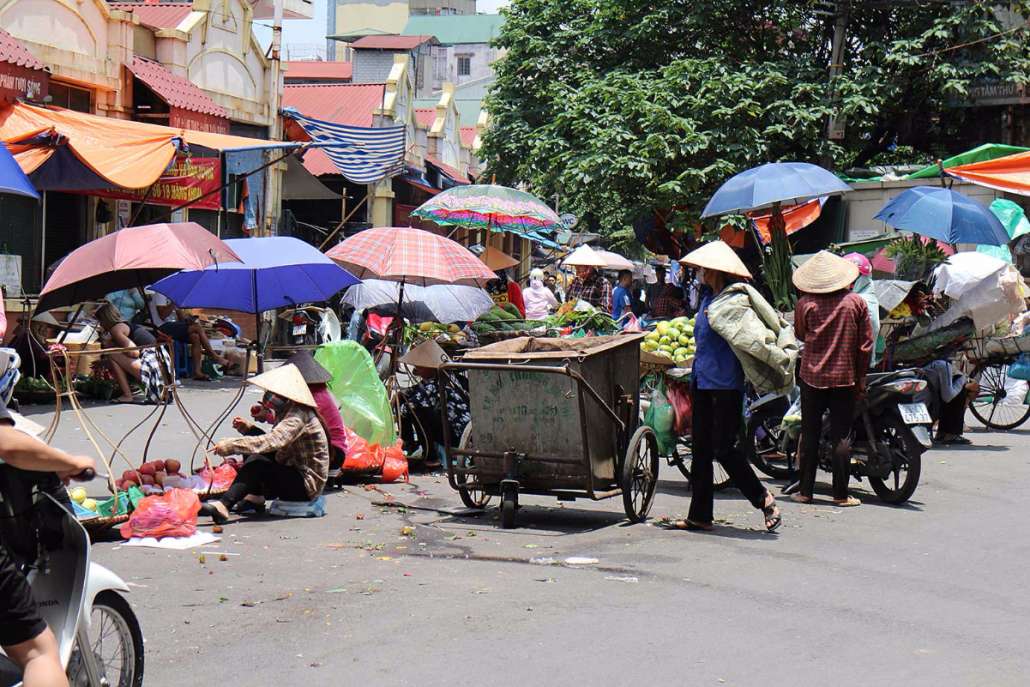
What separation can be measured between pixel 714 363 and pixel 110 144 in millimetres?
7469

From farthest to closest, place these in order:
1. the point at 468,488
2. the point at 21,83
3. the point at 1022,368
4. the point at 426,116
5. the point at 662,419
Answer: the point at 426,116 < the point at 21,83 < the point at 1022,368 < the point at 662,419 < the point at 468,488

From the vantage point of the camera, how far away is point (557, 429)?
8430 mm

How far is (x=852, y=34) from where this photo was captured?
24344 millimetres

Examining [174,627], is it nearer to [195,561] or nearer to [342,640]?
[342,640]

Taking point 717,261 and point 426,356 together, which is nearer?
point 717,261

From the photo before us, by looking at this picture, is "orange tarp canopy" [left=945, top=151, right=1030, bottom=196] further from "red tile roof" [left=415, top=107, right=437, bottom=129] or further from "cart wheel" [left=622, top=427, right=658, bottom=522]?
"red tile roof" [left=415, top=107, right=437, bottom=129]

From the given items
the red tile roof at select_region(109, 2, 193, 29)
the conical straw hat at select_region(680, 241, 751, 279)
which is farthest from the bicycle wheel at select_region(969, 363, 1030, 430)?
the red tile roof at select_region(109, 2, 193, 29)

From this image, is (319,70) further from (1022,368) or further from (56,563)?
(56,563)

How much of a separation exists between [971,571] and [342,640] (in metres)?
3.82

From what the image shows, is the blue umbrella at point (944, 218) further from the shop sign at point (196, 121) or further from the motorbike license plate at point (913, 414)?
the shop sign at point (196, 121)

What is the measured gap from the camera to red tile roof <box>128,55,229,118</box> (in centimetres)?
1889

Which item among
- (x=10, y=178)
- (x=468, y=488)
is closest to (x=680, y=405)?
(x=468, y=488)

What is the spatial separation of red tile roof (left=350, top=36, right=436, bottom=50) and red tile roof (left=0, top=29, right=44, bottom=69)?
33956mm

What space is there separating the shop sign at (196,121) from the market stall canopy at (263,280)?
8794 mm
